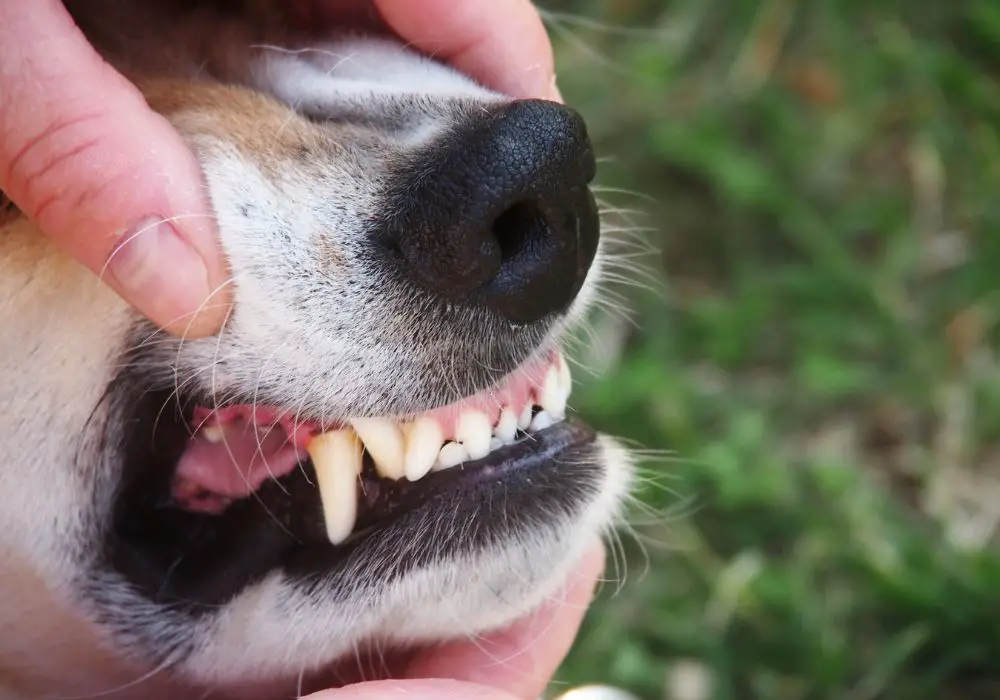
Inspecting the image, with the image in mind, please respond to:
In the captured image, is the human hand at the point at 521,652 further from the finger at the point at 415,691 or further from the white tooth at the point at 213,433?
the white tooth at the point at 213,433

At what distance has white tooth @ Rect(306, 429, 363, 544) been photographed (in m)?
1.44

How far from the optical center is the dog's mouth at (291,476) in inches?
57.2

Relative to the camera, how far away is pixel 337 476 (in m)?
1.45

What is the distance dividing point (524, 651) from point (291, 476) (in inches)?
18.3

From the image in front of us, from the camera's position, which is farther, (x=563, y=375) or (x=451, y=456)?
(x=563, y=375)

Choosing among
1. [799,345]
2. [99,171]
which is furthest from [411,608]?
[799,345]

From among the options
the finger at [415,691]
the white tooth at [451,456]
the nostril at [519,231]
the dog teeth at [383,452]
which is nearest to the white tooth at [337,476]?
the dog teeth at [383,452]

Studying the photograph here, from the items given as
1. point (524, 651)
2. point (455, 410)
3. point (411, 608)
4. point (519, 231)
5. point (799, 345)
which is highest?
point (519, 231)

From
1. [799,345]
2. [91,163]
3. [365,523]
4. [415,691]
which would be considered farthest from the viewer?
[799,345]

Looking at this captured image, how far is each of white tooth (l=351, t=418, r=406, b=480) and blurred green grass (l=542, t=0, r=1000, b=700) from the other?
0.63m

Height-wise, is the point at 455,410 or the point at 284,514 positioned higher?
the point at 455,410

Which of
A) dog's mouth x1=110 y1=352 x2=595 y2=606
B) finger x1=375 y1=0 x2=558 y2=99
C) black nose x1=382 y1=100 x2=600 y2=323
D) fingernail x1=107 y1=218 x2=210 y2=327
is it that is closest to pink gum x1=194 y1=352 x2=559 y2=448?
dog's mouth x1=110 y1=352 x2=595 y2=606

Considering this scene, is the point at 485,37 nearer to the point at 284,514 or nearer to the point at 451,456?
the point at 451,456

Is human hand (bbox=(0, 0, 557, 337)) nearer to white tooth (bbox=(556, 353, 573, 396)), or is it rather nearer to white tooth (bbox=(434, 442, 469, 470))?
white tooth (bbox=(434, 442, 469, 470))
